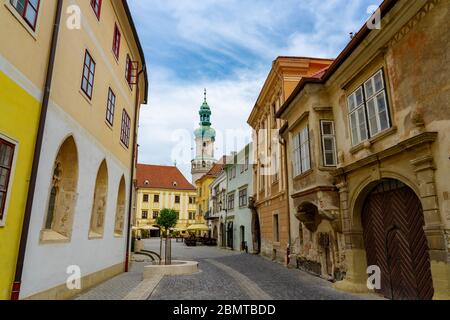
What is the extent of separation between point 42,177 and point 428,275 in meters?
9.22

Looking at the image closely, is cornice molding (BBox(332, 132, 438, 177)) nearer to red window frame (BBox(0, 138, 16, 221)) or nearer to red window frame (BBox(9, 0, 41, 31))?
red window frame (BBox(0, 138, 16, 221))

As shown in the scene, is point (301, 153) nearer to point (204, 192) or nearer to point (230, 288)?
point (230, 288)

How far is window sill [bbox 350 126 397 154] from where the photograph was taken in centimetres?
829

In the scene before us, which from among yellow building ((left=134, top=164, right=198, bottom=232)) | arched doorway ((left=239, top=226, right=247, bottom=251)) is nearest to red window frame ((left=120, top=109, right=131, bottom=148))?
arched doorway ((left=239, top=226, right=247, bottom=251))

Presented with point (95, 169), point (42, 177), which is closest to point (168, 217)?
point (95, 169)

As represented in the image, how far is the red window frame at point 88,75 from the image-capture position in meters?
9.37

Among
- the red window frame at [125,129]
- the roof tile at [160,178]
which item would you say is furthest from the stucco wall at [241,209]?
the roof tile at [160,178]

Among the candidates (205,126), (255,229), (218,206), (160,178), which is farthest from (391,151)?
(205,126)

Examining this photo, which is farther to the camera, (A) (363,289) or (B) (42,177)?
(A) (363,289)

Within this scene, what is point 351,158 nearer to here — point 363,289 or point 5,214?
point 363,289

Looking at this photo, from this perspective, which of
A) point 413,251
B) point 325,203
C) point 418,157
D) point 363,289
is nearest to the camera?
point 418,157

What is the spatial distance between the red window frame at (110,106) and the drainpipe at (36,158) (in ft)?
15.3

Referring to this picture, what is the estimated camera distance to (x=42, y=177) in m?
6.80

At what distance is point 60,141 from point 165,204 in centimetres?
5762
